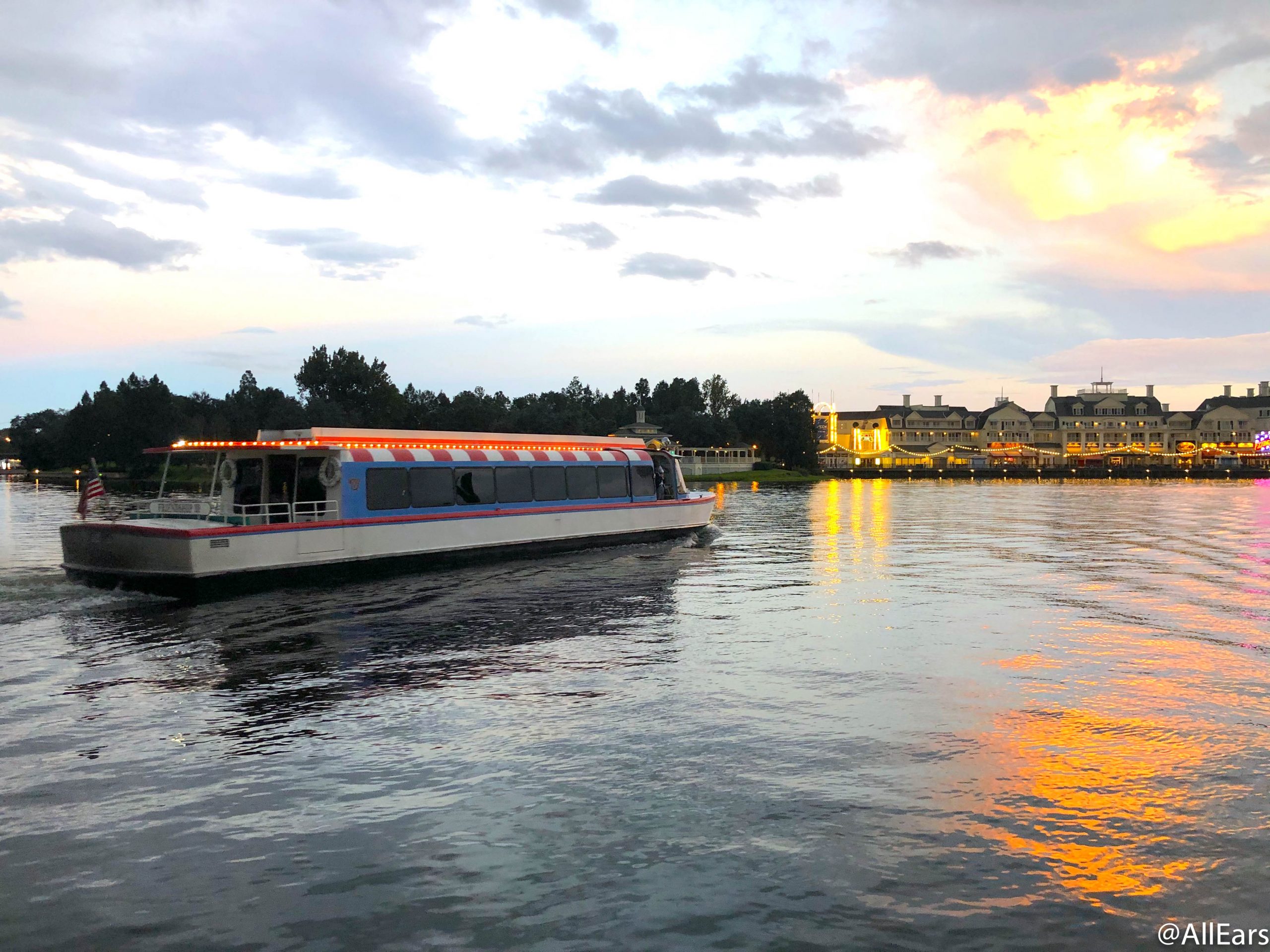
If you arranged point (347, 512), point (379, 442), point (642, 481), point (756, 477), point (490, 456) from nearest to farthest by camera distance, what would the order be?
point (347, 512)
point (379, 442)
point (490, 456)
point (642, 481)
point (756, 477)

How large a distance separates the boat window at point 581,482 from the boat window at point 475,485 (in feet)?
11.8

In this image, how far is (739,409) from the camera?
165 m

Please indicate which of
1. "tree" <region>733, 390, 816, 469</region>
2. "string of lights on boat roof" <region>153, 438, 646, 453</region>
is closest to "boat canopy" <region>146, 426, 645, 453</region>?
"string of lights on boat roof" <region>153, 438, 646, 453</region>

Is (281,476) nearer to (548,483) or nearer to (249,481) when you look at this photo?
(249,481)

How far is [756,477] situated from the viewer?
406 ft

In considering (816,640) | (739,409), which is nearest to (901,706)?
(816,640)

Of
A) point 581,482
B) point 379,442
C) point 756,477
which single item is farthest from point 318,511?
point 756,477

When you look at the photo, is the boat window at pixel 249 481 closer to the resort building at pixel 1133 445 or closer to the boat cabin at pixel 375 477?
the boat cabin at pixel 375 477

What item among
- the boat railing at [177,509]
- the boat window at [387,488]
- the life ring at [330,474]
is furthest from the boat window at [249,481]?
the boat window at [387,488]

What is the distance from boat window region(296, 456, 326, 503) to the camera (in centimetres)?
2325

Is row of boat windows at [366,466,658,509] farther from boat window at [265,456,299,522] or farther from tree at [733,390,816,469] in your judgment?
tree at [733,390,816,469]

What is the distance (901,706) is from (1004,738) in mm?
1520

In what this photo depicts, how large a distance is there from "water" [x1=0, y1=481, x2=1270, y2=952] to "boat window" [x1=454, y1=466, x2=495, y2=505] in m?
7.09

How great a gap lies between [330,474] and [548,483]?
27.2 feet
